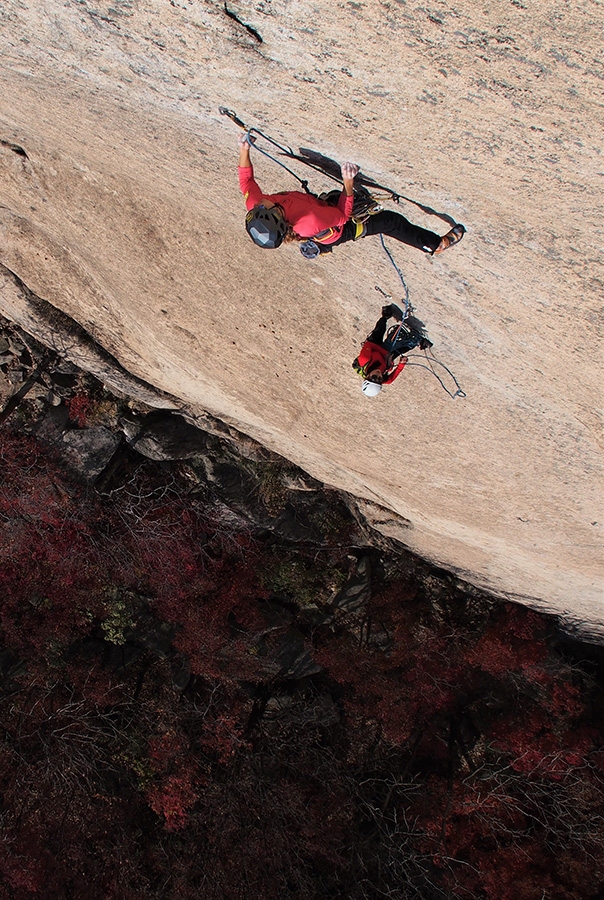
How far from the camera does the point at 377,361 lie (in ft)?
17.0

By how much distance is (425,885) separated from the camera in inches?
411

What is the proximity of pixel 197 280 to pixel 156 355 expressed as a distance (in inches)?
72.5

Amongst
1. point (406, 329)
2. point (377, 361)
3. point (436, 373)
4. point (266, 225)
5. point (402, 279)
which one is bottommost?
point (436, 373)

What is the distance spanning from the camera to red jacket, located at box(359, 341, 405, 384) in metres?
5.17

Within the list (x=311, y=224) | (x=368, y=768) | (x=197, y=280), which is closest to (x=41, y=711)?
(x=368, y=768)

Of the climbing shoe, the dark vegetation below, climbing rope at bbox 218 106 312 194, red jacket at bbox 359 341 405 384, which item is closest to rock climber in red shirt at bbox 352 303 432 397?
red jacket at bbox 359 341 405 384

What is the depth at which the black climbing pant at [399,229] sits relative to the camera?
424 cm

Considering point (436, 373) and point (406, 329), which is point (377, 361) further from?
point (436, 373)

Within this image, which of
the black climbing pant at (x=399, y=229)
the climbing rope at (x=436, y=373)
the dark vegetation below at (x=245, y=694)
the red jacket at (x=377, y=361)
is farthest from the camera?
the dark vegetation below at (x=245, y=694)

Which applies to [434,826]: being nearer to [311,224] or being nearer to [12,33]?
[311,224]

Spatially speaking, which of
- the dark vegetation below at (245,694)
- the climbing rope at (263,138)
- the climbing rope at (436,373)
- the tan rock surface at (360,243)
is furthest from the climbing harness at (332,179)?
the dark vegetation below at (245,694)

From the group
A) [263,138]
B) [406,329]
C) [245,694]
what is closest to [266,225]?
[263,138]

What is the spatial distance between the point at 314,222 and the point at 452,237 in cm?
104

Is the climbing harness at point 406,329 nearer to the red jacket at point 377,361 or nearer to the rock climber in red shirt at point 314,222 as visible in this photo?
the red jacket at point 377,361
